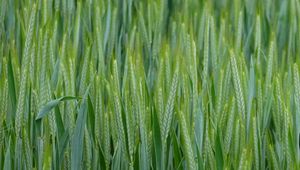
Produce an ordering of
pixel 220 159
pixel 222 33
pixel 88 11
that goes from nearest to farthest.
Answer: pixel 220 159
pixel 222 33
pixel 88 11

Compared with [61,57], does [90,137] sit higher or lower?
lower

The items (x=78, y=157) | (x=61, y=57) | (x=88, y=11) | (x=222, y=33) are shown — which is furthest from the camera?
(x=88, y=11)

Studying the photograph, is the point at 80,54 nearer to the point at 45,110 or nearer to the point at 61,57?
the point at 61,57

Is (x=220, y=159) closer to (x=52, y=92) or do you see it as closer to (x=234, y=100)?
(x=234, y=100)

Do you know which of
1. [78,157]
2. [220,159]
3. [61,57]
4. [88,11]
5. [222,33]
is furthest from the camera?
[88,11]

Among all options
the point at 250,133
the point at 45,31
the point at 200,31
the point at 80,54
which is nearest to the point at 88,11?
the point at 80,54

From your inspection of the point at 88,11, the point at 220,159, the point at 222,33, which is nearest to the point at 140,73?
the point at 220,159

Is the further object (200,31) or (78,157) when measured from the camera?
(200,31)

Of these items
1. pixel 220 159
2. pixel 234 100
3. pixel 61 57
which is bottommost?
pixel 220 159

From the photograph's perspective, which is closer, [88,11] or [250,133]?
[250,133]
